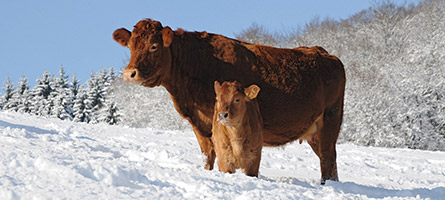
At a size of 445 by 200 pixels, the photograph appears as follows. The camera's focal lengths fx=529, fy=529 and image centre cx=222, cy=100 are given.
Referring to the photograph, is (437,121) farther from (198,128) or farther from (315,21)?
(198,128)

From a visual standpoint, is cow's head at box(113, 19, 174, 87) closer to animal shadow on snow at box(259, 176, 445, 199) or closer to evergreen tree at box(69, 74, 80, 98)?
animal shadow on snow at box(259, 176, 445, 199)

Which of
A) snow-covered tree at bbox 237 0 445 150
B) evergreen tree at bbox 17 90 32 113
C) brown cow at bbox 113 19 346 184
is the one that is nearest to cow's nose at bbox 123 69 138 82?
brown cow at bbox 113 19 346 184

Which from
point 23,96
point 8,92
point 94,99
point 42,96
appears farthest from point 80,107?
point 8,92

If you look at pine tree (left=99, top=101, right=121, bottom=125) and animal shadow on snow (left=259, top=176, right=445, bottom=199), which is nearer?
animal shadow on snow (left=259, top=176, right=445, bottom=199)

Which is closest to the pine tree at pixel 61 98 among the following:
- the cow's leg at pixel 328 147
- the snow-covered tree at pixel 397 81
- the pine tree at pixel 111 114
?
the pine tree at pixel 111 114

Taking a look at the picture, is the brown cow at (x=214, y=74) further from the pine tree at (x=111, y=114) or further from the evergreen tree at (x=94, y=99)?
the evergreen tree at (x=94, y=99)

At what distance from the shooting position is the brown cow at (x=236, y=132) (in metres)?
6.11

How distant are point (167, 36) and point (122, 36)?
656 millimetres

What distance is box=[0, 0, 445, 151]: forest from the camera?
25703 mm

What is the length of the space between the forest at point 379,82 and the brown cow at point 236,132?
20594 millimetres

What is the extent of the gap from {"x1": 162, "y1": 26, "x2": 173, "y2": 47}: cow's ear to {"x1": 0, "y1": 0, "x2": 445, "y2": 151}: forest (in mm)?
20800

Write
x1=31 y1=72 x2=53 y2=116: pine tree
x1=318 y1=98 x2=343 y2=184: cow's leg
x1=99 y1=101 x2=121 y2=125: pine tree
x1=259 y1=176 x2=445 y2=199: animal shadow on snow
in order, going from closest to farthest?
x1=259 y1=176 x2=445 y2=199: animal shadow on snow, x1=318 y1=98 x2=343 y2=184: cow's leg, x1=99 y1=101 x2=121 y2=125: pine tree, x1=31 y1=72 x2=53 y2=116: pine tree

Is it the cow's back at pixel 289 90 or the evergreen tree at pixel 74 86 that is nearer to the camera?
the cow's back at pixel 289 90

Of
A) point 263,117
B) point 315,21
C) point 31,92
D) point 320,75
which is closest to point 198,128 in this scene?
point 263,117
